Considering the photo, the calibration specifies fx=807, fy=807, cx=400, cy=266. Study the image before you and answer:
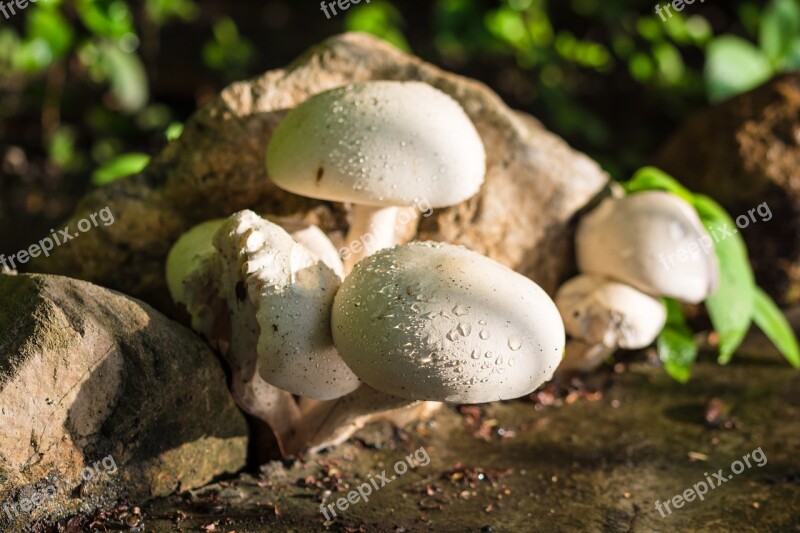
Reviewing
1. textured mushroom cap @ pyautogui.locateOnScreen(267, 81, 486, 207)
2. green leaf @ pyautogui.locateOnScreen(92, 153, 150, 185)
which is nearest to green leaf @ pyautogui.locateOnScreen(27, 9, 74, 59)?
green leaf @ pyautogui.locateOnScreen(92, 153, 150, 185)

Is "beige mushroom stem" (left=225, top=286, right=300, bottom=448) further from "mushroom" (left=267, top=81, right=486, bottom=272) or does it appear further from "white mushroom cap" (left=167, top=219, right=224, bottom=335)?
"mushroom" (left=267, top=81, right=486, bottom=272)

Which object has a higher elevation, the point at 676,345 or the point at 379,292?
the point at 379,292

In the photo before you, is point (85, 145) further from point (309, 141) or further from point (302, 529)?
point (302, 529)

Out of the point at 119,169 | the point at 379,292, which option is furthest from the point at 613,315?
the point at 119,169

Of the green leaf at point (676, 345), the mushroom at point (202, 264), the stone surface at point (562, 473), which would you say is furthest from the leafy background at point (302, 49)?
the stone surface at point (562, 473)

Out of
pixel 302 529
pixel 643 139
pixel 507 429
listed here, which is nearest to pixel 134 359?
pixel 302 529

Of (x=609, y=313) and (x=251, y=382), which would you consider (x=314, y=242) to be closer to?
(x=251, y=382)
